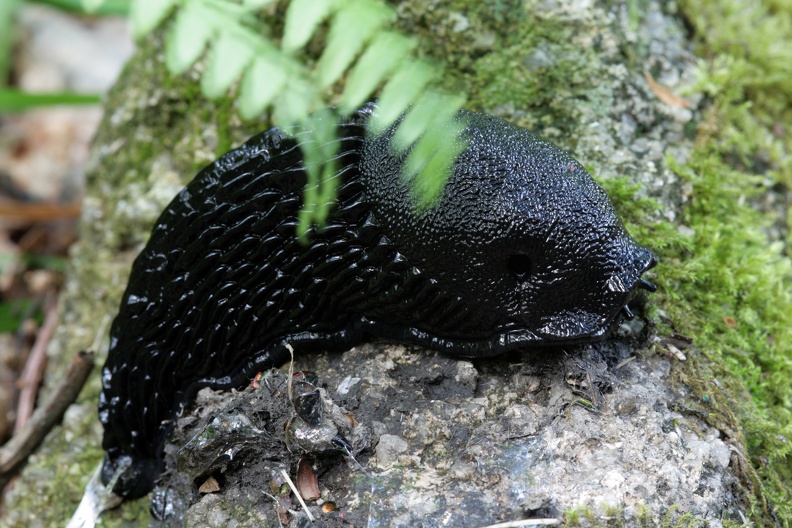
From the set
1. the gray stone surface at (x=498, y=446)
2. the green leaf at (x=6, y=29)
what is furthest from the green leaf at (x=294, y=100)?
the gray stone surface at (x=498, y=446)

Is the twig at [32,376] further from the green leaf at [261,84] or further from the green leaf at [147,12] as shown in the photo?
the green leaf at [147,12]

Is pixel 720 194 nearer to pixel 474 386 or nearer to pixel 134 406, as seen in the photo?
pixel 474 386

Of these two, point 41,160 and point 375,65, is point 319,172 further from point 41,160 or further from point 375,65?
point 41,160

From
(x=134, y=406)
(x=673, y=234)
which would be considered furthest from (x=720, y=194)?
(x=134, y=406)

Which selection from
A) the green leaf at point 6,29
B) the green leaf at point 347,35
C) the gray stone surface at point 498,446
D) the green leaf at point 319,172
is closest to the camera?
the green leaf at point 6,29

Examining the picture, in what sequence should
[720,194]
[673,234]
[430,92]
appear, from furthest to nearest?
[720,194]
[673,234]
[430,92]

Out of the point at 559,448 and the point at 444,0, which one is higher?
the point at 444,0

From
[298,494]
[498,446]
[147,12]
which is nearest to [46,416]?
[298,494]
